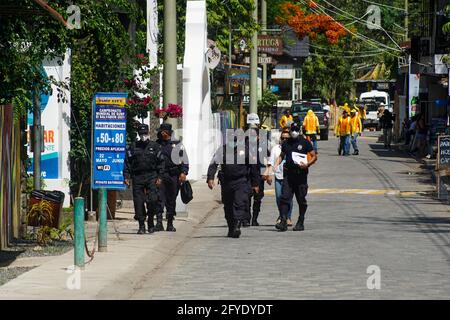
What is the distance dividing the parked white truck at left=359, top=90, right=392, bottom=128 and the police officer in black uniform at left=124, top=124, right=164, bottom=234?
67.4 metres

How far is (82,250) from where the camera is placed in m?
16.0

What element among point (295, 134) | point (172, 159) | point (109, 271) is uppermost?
point (295, 134)

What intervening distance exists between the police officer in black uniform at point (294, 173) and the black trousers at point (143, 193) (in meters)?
2.57

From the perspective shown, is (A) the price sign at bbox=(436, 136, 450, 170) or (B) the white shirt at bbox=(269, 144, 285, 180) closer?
(B) the white shirt at bbox=(269, 144, 285, 180)

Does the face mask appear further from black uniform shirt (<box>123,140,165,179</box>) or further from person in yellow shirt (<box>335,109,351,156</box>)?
person in yellow shirt (<box>335,109,351,156</box>)

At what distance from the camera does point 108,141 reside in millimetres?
19188

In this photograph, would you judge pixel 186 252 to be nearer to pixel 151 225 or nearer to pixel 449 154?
pixel 151 225

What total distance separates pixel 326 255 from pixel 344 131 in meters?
33.3

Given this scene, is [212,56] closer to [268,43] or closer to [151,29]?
[151,29]

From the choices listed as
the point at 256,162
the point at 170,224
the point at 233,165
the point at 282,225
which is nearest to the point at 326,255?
the point at 233,165

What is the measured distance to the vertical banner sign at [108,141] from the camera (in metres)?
19.0

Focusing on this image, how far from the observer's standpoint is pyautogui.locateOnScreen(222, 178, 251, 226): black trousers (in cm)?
2170

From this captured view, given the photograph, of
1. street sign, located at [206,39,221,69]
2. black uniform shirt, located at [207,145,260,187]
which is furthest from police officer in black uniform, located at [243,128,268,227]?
street sign, located at [206,39,221,69]
